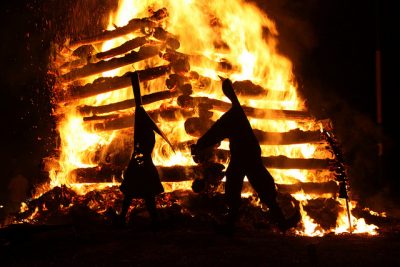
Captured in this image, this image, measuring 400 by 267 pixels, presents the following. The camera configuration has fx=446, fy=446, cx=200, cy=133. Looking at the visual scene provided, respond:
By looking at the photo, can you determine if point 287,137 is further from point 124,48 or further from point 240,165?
point 124,48

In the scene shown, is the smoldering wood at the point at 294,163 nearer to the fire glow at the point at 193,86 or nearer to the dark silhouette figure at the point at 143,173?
the fire glow at the point at 193,86

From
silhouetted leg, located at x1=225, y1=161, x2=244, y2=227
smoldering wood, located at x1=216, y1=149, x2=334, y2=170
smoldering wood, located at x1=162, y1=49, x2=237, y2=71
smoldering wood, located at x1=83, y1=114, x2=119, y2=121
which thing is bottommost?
silhouetted leg, located at x1=225, y1=161, x2=244, y2=227

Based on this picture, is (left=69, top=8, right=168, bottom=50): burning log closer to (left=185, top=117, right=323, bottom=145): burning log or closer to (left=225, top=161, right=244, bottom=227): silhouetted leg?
(left=185, top=117, right=323, bottom=145): burning log

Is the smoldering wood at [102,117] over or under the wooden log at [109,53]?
under

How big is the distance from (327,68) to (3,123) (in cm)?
1181

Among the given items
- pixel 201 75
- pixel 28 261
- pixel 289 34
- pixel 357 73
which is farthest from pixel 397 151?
pixel 28 261

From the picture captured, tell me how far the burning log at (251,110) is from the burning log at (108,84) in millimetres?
966

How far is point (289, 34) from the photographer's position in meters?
15.4

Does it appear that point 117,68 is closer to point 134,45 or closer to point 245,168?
point 134,45

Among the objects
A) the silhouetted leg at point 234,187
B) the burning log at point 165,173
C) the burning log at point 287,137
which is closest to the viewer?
the silhouetted leg at point 234,187

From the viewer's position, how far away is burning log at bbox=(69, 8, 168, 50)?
9.91 m

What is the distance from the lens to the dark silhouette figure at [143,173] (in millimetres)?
7504

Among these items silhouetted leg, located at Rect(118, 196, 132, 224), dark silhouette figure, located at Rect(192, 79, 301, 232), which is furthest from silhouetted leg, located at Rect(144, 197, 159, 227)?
dark silhouette figure, located at Rect(192, 79, 301, 232)

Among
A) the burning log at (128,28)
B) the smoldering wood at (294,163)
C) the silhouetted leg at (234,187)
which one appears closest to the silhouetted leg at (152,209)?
the silhouetted leg at (234,187)
